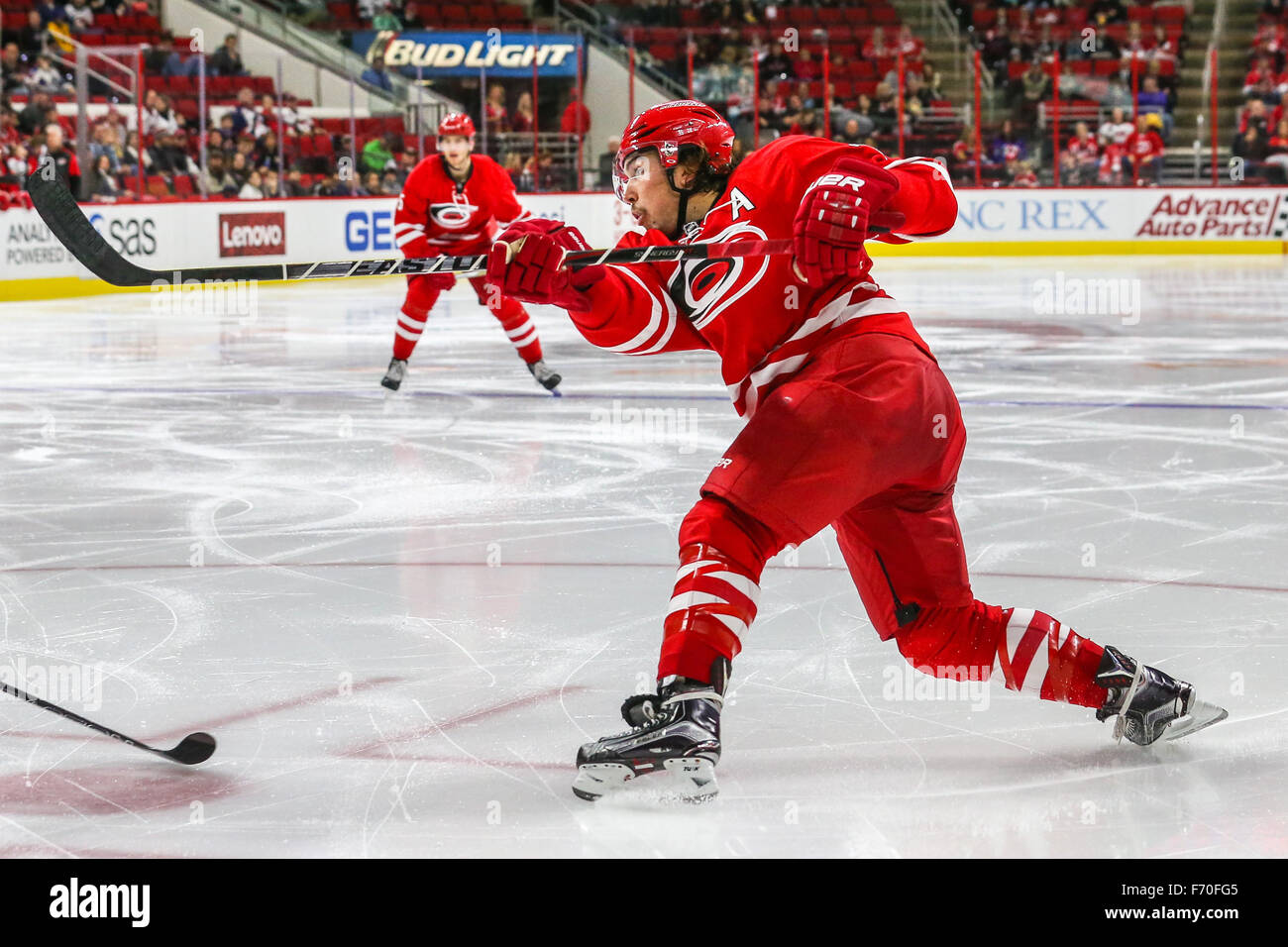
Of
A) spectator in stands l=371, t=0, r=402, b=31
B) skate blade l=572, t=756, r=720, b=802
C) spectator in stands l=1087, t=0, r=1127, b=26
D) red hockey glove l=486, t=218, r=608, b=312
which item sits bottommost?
skate blade l=572, t=756, r=720, b=802

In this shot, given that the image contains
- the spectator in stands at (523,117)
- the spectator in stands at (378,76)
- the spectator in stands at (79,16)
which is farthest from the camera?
the spectator in stands at (523,117)

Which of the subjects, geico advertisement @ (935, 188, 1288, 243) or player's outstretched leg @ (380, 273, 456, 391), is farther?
geico advertisement @ (935, 188, 1288, 243)

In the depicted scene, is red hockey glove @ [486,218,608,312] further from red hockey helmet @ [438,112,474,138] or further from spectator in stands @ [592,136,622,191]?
spectator in stands @ [592,136,622,191]

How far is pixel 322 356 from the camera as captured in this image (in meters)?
8.74

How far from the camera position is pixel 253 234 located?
1349 cm

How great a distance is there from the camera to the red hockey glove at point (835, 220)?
2266mm

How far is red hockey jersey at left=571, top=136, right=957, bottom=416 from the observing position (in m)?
2.43

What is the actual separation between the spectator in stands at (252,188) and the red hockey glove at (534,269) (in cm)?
1154

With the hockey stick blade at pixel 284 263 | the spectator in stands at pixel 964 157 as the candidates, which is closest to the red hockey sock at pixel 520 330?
the hockey stick blade at pixel 284 263

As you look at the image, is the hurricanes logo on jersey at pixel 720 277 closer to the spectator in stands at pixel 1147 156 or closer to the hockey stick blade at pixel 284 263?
the hockey stick blade at pixel 284 263

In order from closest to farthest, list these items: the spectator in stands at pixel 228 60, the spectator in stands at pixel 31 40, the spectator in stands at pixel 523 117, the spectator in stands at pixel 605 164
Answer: the spectator in stands at pixel 31 40 → the spectator in stands at pixel 228 60 → the spectator in stands at pixel 605 164 → the spectator in stands at pixel 523 117

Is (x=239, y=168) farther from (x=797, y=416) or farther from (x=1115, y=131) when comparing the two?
(x=797, y=416)

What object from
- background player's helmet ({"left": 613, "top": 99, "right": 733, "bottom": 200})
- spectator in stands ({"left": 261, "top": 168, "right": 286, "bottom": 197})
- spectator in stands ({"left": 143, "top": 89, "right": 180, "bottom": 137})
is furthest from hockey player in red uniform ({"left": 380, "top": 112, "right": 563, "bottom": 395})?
spectator in stands ({"left": 261, "top": 168, "right": 286, "bottom": 197})
